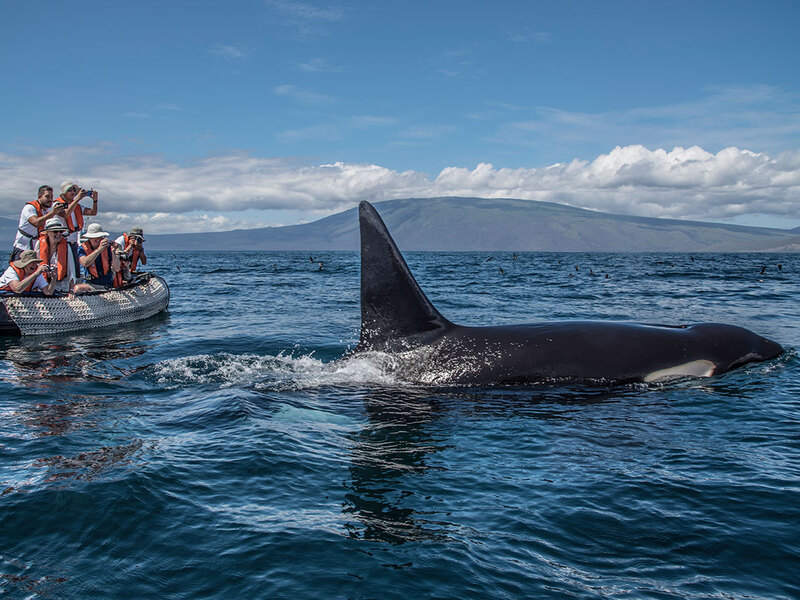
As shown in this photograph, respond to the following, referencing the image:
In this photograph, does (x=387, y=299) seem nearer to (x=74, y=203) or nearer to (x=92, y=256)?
(x=74, y=203)

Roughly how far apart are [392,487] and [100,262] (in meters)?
19.1

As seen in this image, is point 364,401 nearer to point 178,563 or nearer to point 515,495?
point 515,495

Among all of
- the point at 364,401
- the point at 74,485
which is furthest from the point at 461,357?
the point at 74,485

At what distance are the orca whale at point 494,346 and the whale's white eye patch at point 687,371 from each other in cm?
1

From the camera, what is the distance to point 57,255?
58.9 ft

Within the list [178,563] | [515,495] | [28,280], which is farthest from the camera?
[28,280]

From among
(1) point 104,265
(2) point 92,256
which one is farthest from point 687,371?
(1) point 104,265

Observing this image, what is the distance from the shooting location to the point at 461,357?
909 cm

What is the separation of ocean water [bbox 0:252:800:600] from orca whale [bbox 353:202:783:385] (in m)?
0.26

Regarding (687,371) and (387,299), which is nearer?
(387,299)

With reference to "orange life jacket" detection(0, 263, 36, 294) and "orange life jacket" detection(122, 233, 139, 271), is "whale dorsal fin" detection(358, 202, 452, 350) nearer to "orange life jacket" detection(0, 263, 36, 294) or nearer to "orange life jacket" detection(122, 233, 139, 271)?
"orange life jacket" detection(0, 263, 36, 294)

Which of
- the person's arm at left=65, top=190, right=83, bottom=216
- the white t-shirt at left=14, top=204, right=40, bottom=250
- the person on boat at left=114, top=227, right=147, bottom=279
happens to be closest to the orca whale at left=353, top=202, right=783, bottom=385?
the person's arm at left=65, top=190, right=83, bottom=216

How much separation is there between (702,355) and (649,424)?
263 cm

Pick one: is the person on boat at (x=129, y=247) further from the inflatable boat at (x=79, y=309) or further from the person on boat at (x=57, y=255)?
the person on boat at (x=57, y=255)
